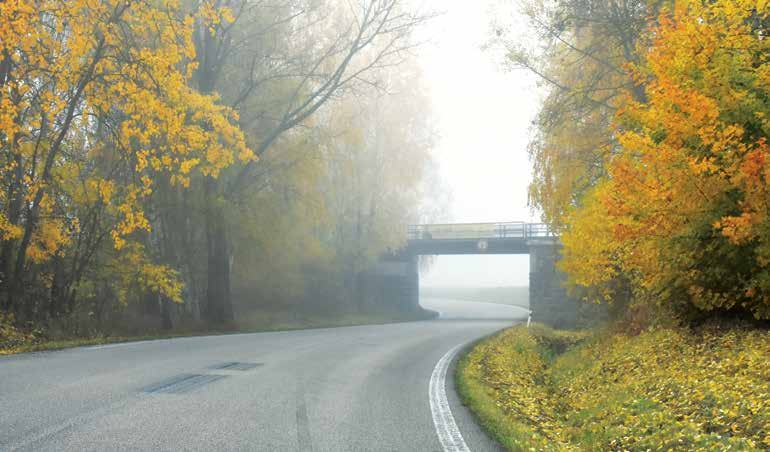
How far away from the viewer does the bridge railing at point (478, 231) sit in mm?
41406

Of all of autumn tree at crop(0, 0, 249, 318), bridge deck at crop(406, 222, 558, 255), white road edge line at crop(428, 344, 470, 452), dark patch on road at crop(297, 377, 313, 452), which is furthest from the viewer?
bridge deck at crop(406, 222, 558, 255)

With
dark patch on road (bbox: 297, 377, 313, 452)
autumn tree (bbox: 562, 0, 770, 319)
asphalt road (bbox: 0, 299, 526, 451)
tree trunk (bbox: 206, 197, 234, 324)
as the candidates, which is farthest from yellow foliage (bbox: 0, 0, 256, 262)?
autumn tree (bbox: 562, 0, 770, 319)

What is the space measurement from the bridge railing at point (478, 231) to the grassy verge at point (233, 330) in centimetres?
547

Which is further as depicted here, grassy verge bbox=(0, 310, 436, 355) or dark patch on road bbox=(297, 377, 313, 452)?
grassy verge bbox=(0, 310, 436, 355)

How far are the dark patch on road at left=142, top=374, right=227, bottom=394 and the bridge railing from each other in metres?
32.5

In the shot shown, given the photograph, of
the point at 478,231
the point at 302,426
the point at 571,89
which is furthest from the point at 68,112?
the point at 478,231

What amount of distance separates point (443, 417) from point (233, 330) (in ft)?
49.2

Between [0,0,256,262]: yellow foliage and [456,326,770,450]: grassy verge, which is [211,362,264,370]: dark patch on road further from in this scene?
[0,0,256,262]: yellow foliage

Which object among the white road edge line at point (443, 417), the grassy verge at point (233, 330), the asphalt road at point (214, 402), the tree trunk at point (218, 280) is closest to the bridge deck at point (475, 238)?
the grassy verge at point (233, 330)

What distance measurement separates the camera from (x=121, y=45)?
1493 cm

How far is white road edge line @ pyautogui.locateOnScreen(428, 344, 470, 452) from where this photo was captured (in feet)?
21.4

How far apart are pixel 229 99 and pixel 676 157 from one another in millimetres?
17399

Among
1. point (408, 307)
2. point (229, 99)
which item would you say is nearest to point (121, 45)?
point (229, 99)

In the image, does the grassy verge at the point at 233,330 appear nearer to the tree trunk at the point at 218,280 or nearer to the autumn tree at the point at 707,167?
the tree trunk at the point at 218,280
